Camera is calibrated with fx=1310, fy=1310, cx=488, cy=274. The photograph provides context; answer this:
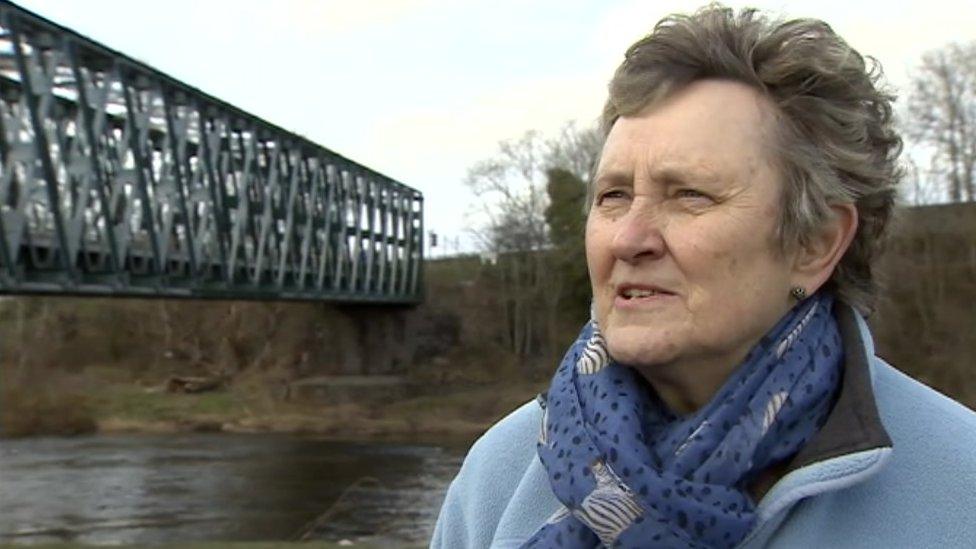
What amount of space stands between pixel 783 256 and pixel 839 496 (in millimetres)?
417

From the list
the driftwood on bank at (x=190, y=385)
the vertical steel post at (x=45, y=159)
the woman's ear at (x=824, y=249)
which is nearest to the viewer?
the woman's ear at (x=824, y=249)

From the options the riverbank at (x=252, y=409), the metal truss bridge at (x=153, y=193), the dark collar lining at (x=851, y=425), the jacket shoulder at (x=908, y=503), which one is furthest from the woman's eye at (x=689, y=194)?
the riverbank at (x=252, y=409)

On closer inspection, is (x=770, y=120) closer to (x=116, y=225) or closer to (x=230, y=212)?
(x=116, y=225)

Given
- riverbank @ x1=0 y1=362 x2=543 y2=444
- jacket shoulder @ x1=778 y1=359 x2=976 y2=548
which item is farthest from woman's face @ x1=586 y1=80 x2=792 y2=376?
riverbank @ x1=0 y1=362 x2=543 y2=444

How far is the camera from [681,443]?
2.02m

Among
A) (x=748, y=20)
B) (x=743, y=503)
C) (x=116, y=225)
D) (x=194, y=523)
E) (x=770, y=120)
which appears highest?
(x=116, y=225)

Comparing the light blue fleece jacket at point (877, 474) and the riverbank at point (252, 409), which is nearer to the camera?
the light blue fleece jacket at point (877, 474)

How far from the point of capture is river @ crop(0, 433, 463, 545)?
72.5 ft

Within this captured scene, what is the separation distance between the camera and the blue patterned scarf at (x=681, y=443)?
1936 millimetres

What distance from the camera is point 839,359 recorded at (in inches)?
83.6

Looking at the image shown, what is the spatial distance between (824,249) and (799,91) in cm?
28

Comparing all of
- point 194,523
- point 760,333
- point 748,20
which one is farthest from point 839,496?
point 194,523

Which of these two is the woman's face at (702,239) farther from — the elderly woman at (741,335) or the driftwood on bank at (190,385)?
the driftwood on bank at (190,385)

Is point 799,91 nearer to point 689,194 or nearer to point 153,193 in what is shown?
point 689,194
